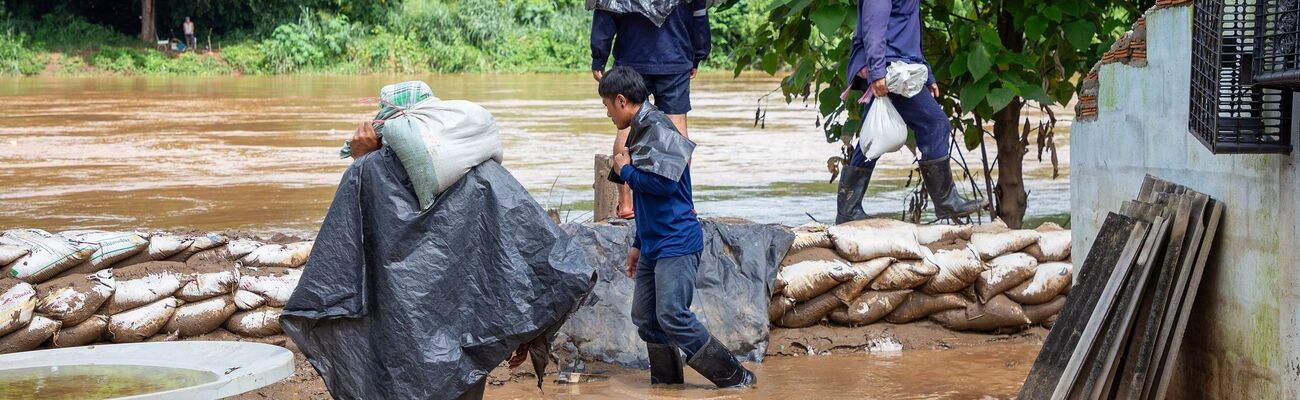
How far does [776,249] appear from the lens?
6609mm

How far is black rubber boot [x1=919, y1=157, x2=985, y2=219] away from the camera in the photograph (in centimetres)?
701

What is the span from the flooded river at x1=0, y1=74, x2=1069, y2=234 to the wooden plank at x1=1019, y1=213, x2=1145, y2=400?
12.3 ft

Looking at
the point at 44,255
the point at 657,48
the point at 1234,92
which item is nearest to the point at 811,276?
the point at 657,48

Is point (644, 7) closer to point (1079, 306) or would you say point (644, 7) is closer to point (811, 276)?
point (811, 276)

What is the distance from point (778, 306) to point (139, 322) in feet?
8.94

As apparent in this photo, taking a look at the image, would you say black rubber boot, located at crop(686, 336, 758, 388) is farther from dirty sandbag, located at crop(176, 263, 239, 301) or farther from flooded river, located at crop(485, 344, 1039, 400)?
dirty sandbag, located at crop(176, 263, 239, 301)

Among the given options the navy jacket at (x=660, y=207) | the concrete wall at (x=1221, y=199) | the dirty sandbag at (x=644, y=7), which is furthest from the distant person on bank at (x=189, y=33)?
the concrete wall at (x=1221, y=199)

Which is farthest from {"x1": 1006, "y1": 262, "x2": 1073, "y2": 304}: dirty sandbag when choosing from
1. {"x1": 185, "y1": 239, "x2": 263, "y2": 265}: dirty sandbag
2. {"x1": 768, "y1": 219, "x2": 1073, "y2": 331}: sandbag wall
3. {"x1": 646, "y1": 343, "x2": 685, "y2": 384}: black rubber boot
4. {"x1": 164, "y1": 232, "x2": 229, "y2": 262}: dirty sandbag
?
{"x1": 164, "y1": 232, "x2": 229, "y2": 262}: dirty sandbag

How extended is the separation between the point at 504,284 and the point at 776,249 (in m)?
2.23

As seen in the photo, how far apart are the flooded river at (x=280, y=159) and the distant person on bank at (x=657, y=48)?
1.24 m

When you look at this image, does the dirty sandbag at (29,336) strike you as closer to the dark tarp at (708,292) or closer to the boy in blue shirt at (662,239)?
the dark tarp at (708,292)

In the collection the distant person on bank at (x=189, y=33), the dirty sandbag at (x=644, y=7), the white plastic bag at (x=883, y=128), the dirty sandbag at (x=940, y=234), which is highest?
the distant person on bank at (x=189, y=33)

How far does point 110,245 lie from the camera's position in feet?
20.1

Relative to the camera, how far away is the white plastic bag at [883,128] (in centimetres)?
675
